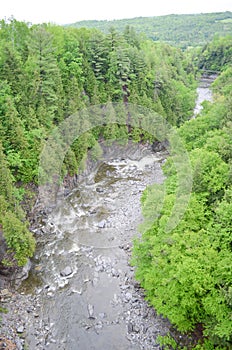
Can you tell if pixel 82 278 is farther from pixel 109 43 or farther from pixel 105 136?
pixel 109 43

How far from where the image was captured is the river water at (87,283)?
20.5 m

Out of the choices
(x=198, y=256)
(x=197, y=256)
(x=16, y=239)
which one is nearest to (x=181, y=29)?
(x=16, y=239)

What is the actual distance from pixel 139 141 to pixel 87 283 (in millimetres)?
29188

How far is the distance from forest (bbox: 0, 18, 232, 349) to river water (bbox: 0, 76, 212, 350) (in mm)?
1898

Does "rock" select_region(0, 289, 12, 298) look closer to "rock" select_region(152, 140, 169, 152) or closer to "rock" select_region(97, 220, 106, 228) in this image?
"rock" select_region(97, 220, 106, 228)

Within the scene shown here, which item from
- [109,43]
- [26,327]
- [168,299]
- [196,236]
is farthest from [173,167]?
[109,43]

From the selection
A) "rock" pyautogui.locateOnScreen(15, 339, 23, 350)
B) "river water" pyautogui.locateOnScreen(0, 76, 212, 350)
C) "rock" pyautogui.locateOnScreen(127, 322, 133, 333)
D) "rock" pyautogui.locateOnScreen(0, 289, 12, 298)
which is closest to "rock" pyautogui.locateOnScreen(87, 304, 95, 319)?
"river water" pyautogui.locateOnScreen(0, 76, 212, 350)

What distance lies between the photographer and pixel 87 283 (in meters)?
24.9

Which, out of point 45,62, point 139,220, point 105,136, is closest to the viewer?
point 139,220

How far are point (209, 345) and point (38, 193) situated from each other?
889 inches

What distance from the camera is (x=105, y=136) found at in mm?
46625

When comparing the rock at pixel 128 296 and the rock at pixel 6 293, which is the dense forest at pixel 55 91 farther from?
the rock at pixel 128 296

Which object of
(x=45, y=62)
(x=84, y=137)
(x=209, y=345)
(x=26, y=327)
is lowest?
(x=26, y=327)

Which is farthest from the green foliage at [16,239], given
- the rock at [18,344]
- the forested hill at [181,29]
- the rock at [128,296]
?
the forested hill at [181,29]
